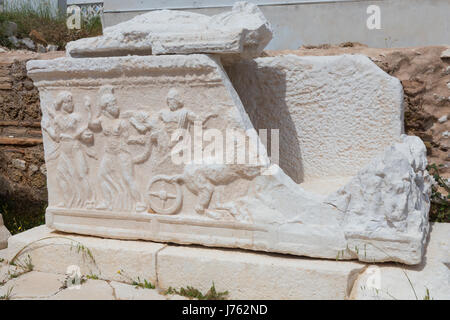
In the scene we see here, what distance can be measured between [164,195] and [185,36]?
0.92 meters

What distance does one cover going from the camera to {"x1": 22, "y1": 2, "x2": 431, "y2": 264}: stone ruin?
2.33 metres

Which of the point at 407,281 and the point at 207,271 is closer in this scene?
the point at 407,281

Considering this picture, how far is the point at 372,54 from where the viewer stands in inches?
136

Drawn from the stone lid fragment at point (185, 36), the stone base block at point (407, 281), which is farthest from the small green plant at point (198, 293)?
the stone lid fragment at point (185, 36)

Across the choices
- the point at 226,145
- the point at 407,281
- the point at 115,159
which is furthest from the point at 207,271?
the point at 407,281

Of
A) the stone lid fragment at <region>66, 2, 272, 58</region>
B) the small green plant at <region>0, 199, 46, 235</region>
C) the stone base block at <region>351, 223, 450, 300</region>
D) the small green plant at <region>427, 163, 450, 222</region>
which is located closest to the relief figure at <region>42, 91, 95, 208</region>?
the stone lid fragment at <region>66, 2, 272, 58</region>

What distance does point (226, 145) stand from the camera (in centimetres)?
254

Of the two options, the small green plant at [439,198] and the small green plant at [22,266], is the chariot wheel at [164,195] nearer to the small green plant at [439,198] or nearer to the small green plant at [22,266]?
the small green plant at [22,266]

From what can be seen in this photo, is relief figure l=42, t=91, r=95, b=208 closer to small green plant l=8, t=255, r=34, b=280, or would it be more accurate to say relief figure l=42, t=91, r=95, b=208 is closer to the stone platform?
the stone platform

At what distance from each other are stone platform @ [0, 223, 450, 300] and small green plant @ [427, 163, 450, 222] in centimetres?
35

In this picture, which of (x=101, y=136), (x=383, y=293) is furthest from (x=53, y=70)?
(x=383, y=293)

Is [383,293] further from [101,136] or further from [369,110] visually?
[101,136]

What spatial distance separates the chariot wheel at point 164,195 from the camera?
266 cm

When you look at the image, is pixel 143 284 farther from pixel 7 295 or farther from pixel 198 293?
pixel 7 295
